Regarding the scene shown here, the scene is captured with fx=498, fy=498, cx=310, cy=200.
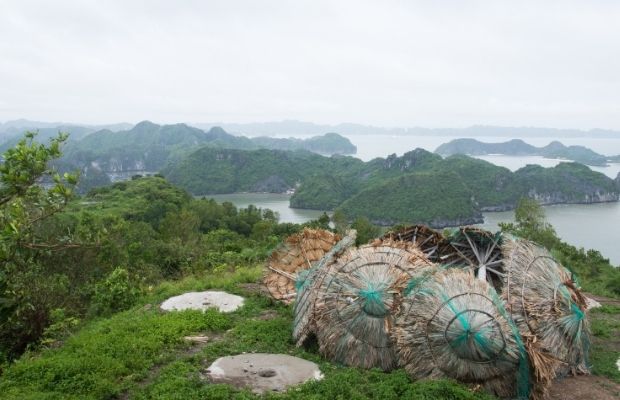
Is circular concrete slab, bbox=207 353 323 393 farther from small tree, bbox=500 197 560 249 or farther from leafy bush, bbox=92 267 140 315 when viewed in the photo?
small tree, bbox=500 197 560 249

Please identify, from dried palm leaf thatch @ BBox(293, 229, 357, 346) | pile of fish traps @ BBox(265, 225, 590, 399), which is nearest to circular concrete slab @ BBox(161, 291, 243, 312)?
dried palm leaf thatch @ BBox(293, 229, 357, 346)

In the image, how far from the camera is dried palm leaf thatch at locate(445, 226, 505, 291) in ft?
29.7

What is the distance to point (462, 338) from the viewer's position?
606cm

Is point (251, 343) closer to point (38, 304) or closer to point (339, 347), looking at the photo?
point (339, 347)

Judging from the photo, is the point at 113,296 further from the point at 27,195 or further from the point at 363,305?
the point at 27,195

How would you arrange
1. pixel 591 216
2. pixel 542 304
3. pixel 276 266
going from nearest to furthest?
pixel 542 304, pixel 276 266, pixel 591 216

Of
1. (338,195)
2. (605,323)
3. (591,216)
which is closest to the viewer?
(605,323)

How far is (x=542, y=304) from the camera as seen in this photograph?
6848mm

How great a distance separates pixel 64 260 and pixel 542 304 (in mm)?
9592

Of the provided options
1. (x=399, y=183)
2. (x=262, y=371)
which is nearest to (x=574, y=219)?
(x=399, y=183)

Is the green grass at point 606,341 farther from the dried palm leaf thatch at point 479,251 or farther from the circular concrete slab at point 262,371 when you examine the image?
the circular concrete slab at point 262,371

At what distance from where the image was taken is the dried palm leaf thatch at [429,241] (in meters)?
9.69

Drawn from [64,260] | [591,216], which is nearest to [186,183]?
[591,216]

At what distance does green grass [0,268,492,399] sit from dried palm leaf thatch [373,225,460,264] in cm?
281
